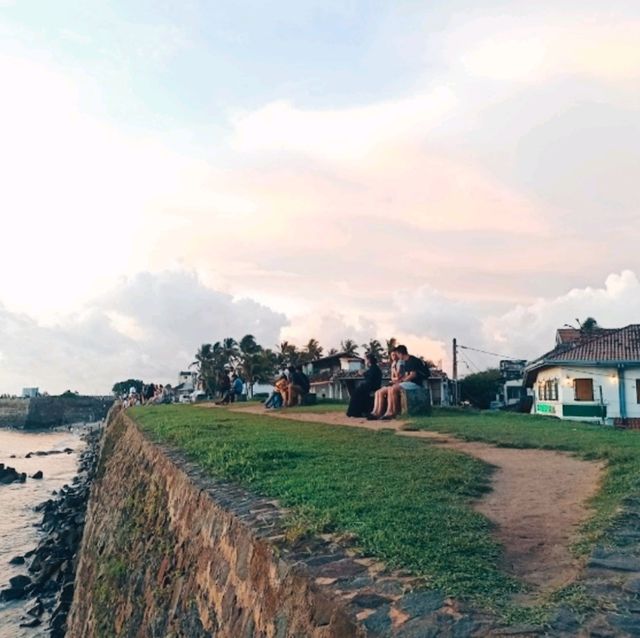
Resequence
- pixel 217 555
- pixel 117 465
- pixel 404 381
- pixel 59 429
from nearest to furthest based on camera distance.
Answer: pixel 217 555 → pixel 404 381 → pixel 117 465 → pixel 59 429

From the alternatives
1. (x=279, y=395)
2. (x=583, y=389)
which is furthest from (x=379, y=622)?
(x=583, y=389)

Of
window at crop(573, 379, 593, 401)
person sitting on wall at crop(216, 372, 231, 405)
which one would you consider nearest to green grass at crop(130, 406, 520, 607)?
person sitting on wall at crop(216, 372, 231, 405)

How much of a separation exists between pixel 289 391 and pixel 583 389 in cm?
1359

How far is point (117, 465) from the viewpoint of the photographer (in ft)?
54.9

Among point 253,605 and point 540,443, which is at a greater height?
point 540,443

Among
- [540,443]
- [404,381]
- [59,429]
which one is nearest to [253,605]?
[540,443]

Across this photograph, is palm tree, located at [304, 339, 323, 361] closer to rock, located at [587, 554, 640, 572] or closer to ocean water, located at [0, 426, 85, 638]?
ocean water, located at [0, 426, 85, 638]

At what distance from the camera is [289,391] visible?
21812 millimetres

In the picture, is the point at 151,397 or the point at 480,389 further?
the point at 480,389

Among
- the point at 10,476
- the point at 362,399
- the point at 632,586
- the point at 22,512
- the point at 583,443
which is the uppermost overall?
the point at 362,399

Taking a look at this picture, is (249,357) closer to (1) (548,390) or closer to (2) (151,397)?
(2) (151,397)

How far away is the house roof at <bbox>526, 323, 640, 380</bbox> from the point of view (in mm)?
27422

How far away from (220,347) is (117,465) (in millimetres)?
50395

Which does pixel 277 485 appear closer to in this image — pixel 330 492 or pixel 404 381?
pixel 330 492
